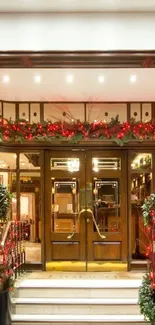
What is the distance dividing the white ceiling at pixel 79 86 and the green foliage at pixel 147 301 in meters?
2.98

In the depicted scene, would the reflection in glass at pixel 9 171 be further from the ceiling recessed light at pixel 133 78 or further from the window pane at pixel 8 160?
the ceiling recessed light at pixel 133 78

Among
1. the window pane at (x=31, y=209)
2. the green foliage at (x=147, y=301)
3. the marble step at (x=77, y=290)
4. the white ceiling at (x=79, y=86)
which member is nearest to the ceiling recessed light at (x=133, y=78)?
the white ceiling at (x=79, y=86)

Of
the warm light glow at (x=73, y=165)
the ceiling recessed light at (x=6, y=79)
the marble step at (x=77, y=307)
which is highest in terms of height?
the ceiling recessed light at (x=6, y=79)

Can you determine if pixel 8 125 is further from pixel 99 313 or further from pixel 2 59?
pixel 99 313

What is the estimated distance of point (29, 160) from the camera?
30.1ft

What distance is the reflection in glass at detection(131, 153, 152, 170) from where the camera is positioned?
9172 millimetres

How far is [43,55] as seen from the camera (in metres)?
6.26

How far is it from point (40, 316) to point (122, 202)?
2.82 metres

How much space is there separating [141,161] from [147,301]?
348 cm

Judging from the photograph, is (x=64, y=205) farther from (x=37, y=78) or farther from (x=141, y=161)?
(x=37, y=78)

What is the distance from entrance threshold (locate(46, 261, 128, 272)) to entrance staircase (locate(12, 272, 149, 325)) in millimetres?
1032

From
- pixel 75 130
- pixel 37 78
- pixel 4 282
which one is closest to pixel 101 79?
pixel 37 78

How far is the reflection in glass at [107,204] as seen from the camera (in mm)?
9234

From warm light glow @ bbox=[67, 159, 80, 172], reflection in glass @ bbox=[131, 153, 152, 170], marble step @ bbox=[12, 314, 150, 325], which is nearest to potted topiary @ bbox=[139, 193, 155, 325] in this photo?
marble step @ bbox=[12, 314, 150, 325]
